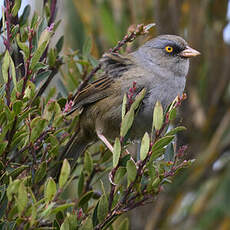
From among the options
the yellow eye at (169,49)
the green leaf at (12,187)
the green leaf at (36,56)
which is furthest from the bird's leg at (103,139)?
the green leaf at (12,187)

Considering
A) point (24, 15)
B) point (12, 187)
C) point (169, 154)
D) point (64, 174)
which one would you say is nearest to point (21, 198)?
point (12, 187)

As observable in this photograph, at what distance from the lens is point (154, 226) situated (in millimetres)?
3539

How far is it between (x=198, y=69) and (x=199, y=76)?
0.08 meters

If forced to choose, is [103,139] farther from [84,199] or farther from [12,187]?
[12,187]

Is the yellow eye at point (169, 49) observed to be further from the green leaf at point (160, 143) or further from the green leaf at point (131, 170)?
the green leaf at point (131, 170)

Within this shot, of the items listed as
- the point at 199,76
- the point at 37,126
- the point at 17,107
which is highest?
the point at 17,107

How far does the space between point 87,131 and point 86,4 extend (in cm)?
144

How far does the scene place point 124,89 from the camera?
314 cm

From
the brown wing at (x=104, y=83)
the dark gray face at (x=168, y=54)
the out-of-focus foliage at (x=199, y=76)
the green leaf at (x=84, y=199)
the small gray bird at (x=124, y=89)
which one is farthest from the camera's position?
the out-of-focus foliage at (x=199, y=76)

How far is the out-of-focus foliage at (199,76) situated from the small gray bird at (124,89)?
53 cm

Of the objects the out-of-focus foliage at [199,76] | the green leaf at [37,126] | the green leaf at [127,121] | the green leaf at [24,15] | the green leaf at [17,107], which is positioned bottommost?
the out-of-focus foliage at [199,76]

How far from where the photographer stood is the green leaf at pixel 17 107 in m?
2.01

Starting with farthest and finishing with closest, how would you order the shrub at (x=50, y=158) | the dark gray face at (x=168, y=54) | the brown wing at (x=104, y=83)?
1. the dark gray face at (x=168, y=54)
2. the brown wing at (x=104, y=83)
3. the shrub at (x=50, y=158)

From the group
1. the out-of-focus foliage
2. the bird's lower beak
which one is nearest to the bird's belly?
the bird's lower beak
